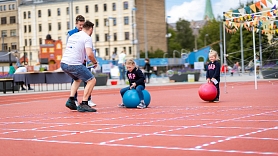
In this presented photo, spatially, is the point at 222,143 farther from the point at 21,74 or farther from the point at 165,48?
the point at 165,48

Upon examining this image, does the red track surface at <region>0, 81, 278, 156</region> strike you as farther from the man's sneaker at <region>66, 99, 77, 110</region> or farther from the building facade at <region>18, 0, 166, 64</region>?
the building facade at <region>18, 0, 166, 64</region>

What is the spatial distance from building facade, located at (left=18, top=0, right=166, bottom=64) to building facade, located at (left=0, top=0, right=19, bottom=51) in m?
1.43

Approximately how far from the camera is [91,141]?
7676 millimetres

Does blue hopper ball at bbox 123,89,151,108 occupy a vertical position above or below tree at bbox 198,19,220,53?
below

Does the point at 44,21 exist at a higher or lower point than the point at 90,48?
higher

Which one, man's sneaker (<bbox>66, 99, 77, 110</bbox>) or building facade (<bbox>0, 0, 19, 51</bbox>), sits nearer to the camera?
man's sneaker (<bbox>66, 99, 77, 110</bbox>)

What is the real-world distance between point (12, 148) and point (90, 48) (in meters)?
5.95

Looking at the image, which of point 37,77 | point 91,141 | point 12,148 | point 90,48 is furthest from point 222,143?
point 37,77

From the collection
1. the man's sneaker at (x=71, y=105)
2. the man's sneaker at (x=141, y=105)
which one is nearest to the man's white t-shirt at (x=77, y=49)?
the man's sneaker at (x=71, y=105)

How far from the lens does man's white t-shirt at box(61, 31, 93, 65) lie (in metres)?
13.2

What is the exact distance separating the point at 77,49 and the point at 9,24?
96.6 m

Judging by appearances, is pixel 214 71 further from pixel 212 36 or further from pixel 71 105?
pixel 212 36

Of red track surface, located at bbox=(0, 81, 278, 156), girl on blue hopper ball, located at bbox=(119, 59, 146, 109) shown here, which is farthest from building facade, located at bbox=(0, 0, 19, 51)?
red track surface, located at bbox=(0, 81, 278, 156)

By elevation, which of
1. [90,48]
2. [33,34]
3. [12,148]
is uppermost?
[33,34]
